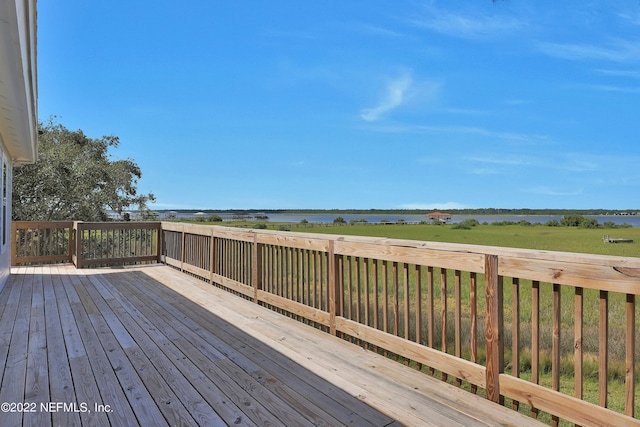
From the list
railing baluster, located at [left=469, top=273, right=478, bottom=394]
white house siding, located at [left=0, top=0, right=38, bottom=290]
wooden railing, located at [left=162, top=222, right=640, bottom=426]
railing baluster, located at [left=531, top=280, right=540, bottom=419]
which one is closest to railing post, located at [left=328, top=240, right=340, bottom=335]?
wooden railing, located at [left=162, top=222, right=640, bottom=426]

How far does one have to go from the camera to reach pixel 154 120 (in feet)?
56.7

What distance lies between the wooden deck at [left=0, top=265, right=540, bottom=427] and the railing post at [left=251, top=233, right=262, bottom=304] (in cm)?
25

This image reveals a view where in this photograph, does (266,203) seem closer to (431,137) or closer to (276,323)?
(431,137)

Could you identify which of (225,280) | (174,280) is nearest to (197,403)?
(225,280)

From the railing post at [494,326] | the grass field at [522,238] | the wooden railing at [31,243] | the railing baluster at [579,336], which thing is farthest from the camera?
the grass field at [522,238]

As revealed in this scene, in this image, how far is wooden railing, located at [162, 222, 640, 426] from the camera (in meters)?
1.54

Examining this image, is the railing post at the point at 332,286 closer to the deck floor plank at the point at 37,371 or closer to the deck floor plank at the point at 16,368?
the deck floor plank at the point at 37,371

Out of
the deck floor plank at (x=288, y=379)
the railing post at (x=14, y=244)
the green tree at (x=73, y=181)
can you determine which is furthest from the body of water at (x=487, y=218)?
the deck floor plank at (x=288, y=379)

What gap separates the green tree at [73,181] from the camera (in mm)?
10094

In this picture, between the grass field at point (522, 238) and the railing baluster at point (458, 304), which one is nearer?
the railing baluster at point (458, 304)

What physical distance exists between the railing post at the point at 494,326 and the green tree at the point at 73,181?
11.7 metres

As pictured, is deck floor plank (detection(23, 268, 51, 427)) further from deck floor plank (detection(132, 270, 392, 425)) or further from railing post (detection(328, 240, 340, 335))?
railing post (detection(328, 240, 340, 335))

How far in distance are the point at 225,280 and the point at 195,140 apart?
18.5m

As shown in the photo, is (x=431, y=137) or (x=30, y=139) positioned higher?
(x=431, y=137)
